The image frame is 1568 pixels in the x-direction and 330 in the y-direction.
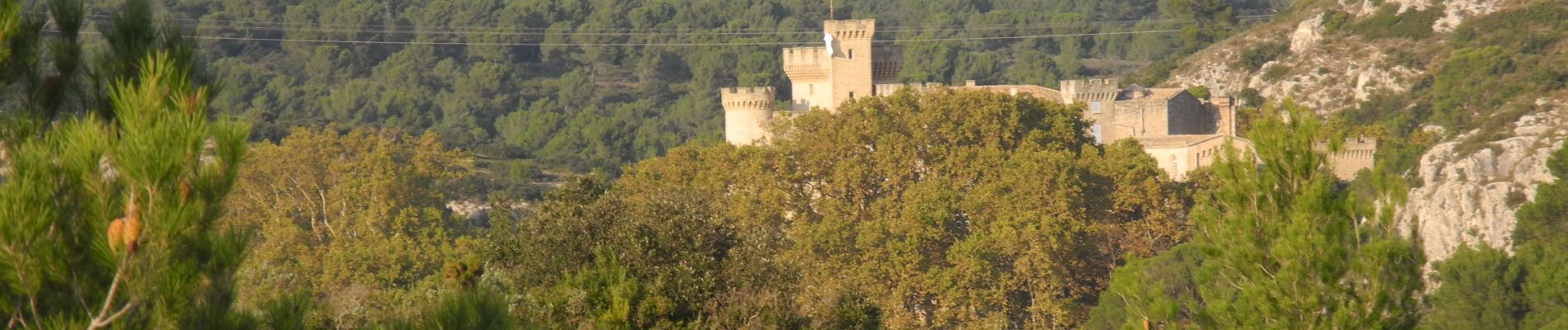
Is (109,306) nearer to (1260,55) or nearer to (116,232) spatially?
(116,232)

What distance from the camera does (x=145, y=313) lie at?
10086mm

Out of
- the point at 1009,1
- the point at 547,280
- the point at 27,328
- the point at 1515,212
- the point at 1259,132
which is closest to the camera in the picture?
the point at 27,328

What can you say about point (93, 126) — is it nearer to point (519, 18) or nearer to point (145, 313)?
point (145, 313)

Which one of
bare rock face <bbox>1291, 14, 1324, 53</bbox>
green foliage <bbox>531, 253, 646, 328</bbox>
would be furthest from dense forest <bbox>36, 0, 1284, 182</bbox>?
green foliage <bbox>531, 253, 646, 328</bbox>

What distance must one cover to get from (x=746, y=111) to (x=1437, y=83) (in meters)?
20.5

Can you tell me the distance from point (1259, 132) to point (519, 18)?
97997 mm

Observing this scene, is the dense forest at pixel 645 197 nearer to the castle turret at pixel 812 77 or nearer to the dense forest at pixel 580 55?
the dense forest at pixel 580 55

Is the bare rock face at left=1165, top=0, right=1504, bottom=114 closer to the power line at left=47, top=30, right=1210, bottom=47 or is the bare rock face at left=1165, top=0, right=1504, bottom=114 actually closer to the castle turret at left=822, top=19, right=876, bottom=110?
the castle turret at left=822, top=19, right=876, bottom=110

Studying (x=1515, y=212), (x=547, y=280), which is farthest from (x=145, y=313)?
(x=1515, y=212)

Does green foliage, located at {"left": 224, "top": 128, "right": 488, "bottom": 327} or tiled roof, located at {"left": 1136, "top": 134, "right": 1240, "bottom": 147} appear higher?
tiled roof, located at {"left": 1136, "top": 134, "right": 1240, "bottom": 147}

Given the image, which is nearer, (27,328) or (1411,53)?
(27,328)

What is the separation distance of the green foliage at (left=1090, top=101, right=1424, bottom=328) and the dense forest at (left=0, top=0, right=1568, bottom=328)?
3 centimetres

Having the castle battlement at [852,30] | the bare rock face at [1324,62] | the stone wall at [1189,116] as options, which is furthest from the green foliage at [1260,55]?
the castle battlement at [852,30]

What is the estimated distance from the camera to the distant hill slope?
45.8 metres
